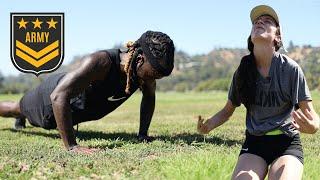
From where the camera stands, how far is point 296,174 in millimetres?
4477

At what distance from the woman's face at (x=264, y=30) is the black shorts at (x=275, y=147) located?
80 cm

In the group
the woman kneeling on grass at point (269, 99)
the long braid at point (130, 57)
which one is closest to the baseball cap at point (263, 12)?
the woman kneeling on grass at point (269, 99)

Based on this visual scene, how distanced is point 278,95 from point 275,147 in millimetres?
427

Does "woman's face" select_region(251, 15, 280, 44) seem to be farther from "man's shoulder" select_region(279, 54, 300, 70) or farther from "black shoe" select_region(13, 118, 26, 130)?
"black shoe" select_region(13, 118, 26, 130)

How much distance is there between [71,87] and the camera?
7016 mm

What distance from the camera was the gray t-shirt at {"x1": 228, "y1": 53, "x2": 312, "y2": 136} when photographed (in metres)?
4.62

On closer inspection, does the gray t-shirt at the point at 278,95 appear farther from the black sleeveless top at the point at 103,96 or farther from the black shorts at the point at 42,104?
the black shorts at the point at 42,104

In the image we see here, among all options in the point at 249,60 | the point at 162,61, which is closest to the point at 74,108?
the point at 162,61

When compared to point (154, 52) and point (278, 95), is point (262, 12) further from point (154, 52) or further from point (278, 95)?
point (154, 52)

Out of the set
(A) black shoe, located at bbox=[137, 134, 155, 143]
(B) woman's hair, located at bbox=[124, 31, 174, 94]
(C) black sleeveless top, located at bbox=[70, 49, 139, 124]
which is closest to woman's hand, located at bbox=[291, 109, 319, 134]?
(B) woman's hair, located at bbox=[124, 31, 174, 94]

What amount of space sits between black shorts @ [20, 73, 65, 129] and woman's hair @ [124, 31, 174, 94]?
1544 mm

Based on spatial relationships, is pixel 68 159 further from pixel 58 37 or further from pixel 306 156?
pixel 58 37

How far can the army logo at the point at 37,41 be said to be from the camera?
14.1m

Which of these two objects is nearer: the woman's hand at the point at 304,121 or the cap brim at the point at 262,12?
the woman's hand at the point at 304,121
